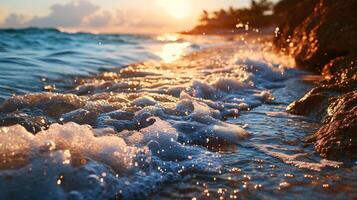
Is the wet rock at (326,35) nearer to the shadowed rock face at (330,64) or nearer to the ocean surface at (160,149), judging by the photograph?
the shadowed rock face at (330,64)

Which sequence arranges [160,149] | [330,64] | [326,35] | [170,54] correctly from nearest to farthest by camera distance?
1. [160,149]
2. [330,64]
3. [326,35]
4. [170,54]

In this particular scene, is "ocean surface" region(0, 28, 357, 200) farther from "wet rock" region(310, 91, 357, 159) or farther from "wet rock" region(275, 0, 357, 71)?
"wet rock" region(275, 0, 357, 71)

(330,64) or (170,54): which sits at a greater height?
(330,64)

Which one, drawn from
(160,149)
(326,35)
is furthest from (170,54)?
(160,149)

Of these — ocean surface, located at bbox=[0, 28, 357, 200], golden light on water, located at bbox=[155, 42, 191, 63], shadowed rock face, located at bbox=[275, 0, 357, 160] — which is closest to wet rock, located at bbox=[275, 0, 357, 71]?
shadowed rock face, located at bbox=[275, 0, 357, 160]

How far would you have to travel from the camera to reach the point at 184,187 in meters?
2.46

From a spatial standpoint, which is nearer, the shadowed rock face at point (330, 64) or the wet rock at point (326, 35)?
the shadowed rock face at point (330, 64)

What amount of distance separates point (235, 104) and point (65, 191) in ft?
10.3

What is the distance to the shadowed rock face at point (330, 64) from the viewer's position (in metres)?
3.14

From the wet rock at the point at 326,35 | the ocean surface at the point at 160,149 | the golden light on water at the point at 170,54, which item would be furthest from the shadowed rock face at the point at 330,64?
the golden light on water at the point at 170,54

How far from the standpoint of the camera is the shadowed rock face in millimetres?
3139

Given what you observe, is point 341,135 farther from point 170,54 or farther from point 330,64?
point 170,54

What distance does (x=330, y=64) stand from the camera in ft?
22.2

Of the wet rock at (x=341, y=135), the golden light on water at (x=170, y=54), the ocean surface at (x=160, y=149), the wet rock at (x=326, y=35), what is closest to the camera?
the ocean surface at (x=160, y=149)
